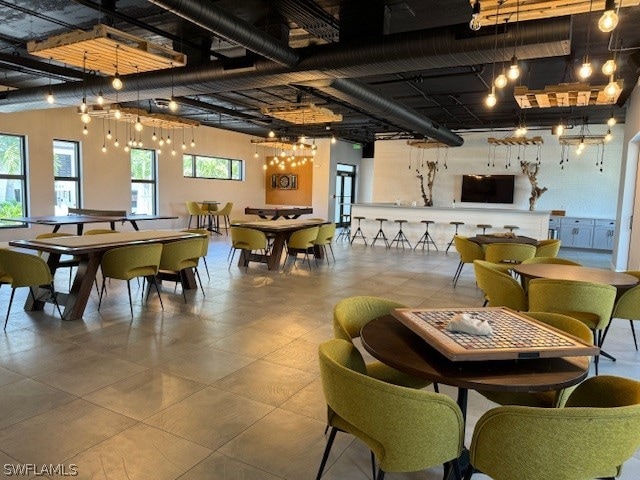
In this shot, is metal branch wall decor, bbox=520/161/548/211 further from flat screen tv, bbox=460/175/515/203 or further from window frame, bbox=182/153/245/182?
window frame, bbox=182/153/245/182

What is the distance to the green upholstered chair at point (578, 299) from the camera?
10.6 ft

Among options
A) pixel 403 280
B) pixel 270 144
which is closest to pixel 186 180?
pixel 270 144

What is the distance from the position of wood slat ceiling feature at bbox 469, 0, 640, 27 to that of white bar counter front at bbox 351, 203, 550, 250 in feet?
23.0

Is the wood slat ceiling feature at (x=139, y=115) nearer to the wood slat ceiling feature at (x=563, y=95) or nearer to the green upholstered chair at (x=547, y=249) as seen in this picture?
the wood slat ceiling feature at (x=563, y=95)

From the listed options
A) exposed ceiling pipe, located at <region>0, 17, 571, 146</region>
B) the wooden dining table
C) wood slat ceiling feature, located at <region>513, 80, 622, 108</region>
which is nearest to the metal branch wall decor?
wood slat ceiling feature, located at <region>513, 80, 622, 108</region>

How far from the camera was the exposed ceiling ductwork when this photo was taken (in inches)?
164

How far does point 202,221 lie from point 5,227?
221 inches

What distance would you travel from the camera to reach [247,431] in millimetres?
2545

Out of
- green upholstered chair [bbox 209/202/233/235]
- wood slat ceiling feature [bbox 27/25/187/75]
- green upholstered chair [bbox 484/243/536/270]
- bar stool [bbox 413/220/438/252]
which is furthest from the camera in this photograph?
→ green upholstered chair [bbox 209/202/233/235]

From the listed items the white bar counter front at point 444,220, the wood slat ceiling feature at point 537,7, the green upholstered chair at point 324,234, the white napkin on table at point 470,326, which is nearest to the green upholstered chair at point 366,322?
the white napkin on table at point 470,326

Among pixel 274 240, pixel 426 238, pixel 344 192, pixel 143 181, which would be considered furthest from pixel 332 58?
pixel 344 192

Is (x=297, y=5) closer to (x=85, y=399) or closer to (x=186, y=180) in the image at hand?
(x=85, y=399)

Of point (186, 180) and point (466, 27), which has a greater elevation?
point (466, 27)

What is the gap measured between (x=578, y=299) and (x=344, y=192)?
1417cm
